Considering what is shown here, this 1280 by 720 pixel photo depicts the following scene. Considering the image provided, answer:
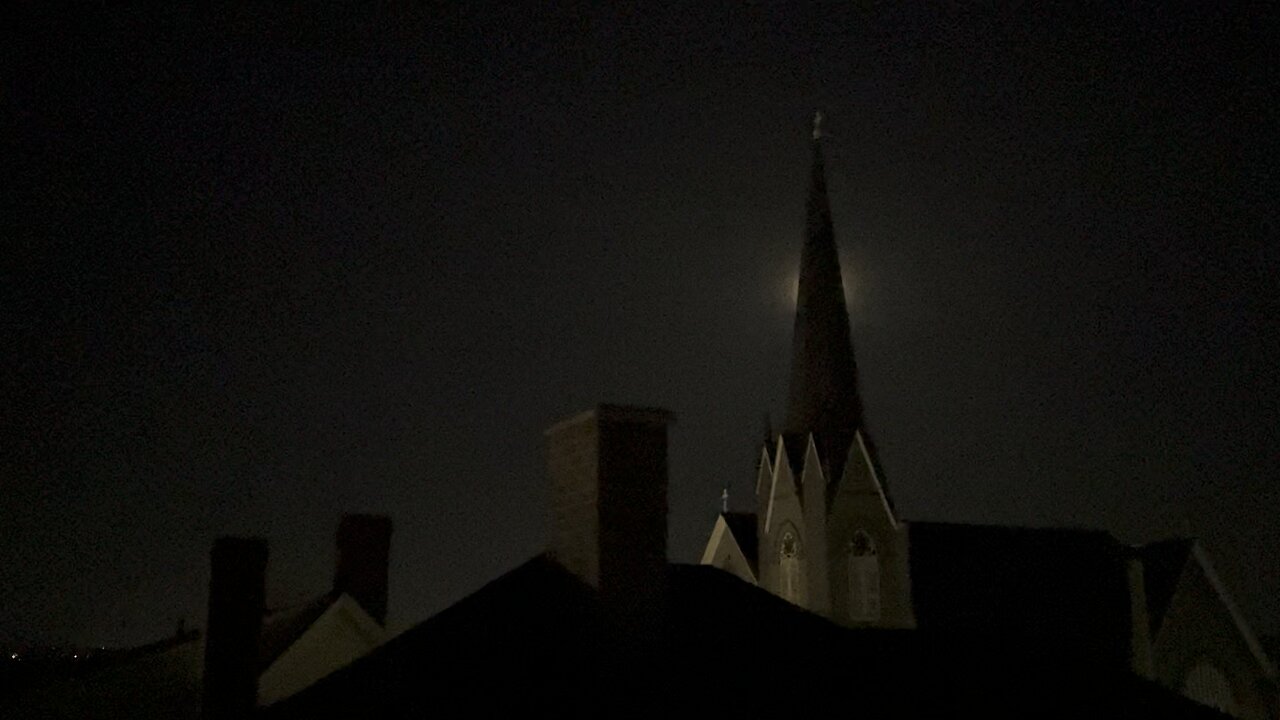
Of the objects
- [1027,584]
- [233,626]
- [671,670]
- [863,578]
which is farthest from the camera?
[1027,584]

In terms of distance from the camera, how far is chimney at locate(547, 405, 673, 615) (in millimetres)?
12789

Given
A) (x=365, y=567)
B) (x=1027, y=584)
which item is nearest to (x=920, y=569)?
(x=1027, y=584)

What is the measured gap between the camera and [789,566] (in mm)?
44125

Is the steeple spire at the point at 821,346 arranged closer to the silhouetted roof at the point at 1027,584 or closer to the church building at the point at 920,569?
the church building at the point at 920,569

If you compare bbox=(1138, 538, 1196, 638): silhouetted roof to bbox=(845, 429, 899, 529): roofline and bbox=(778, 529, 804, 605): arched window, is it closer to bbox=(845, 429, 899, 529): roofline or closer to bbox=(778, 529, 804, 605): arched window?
bbox=(845, 429, 899, 529): roofline

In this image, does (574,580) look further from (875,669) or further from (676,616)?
(875,669)

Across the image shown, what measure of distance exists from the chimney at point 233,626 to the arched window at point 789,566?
30.5 m

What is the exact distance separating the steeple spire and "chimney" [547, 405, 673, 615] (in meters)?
31.4

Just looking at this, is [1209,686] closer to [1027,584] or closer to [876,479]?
[1027,584]

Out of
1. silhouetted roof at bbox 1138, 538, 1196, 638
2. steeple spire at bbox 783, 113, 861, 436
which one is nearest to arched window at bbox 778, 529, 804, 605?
steeple spire at bbox 783, 113, 861, 436

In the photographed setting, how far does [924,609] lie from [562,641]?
3393 centimetres

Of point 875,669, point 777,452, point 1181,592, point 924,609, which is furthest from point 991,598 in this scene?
point 875,669

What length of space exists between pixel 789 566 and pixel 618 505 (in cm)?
3230

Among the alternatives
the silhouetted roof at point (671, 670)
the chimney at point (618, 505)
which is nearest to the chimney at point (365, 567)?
the silhouetted roof at point (671, 670)
